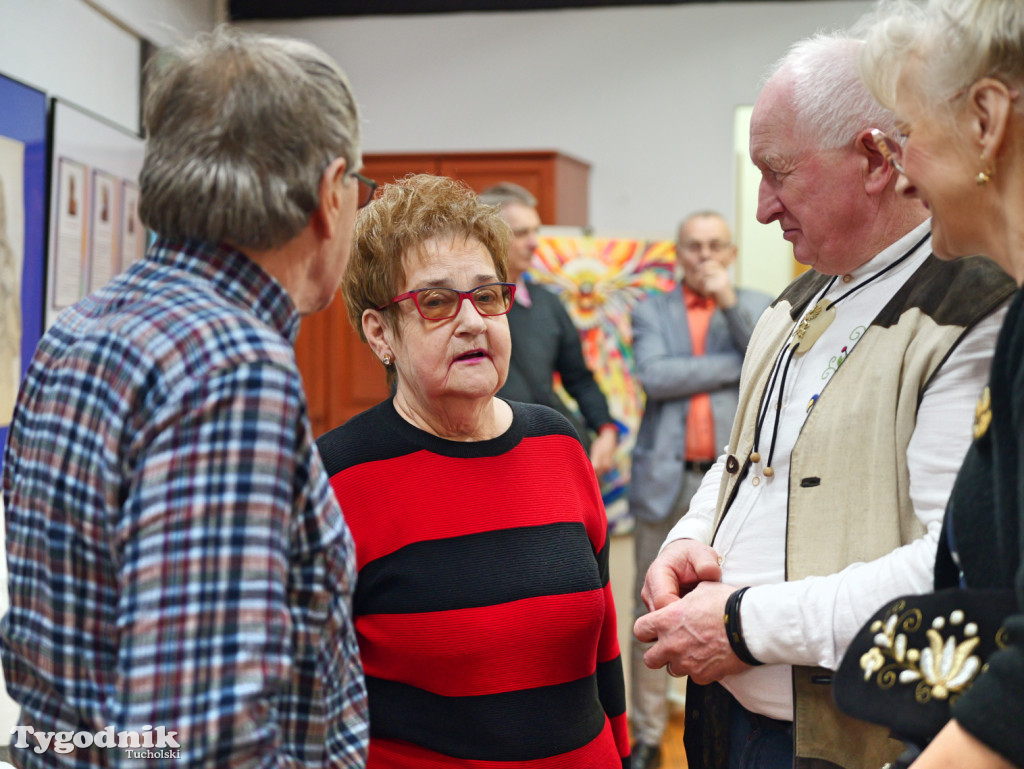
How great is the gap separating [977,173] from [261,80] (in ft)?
2.30

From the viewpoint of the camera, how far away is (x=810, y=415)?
4.19ft

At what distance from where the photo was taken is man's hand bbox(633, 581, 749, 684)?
1251 mm

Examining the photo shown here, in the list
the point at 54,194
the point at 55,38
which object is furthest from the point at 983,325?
the point at 55,38

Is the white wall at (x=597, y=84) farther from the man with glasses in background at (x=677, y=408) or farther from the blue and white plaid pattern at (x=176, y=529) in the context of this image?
the blue and white plaid pattern at (x=176, y=529)

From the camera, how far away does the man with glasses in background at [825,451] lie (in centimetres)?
114

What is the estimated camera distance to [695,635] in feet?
4.17

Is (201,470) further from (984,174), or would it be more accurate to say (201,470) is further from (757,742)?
(757,742)

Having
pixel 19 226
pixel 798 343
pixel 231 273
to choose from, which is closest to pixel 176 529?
pixel 231 273

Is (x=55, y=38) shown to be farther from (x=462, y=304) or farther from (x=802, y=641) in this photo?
(x=802, y=641)

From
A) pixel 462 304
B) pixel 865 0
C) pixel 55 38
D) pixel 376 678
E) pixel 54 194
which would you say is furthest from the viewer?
pixel 865 0

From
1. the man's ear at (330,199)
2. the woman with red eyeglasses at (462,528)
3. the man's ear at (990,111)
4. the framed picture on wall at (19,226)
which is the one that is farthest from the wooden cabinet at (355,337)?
the man's ear at (990,111)

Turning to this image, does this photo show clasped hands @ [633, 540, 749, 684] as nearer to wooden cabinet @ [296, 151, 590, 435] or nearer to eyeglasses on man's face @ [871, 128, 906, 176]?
eyeglasses on man's face @ [871, 128, 906, 176]

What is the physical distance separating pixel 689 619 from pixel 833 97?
0.73m

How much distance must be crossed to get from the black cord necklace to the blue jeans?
342mm
